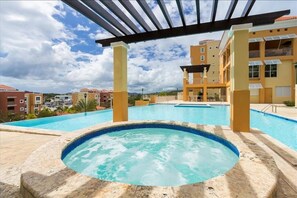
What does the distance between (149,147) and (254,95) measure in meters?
21.8

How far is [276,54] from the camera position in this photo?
2080 centimetres

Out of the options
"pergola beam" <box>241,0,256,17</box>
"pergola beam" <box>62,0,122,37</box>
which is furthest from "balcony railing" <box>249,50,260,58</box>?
"pergola beam" <box>62,0,122,37</box>

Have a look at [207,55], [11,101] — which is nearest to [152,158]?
[207,55]

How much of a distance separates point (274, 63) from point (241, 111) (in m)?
20.0

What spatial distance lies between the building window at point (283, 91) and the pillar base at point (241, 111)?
20.1 metres

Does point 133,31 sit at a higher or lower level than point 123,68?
higher

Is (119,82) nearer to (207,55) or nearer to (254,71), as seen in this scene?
(254,71)

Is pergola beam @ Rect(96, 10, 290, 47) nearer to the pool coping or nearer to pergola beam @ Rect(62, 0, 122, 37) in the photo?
pergola beam @ Rect(62, 0, 122, 37)

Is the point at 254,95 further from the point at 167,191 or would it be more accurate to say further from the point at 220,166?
the point at 167,191

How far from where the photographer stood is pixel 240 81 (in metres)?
5.63

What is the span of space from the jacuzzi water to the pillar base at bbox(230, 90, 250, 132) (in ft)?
3.80

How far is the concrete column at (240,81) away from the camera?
5.57 meters

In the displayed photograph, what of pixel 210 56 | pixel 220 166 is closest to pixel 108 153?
pixel 220 166

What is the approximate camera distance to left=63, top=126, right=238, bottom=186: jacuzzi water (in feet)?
11.6
